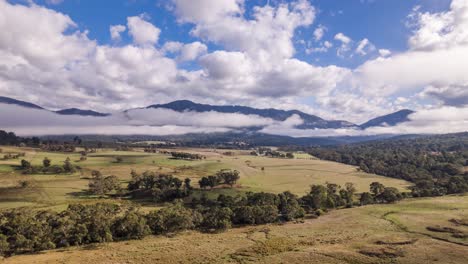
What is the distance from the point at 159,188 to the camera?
155875 mm

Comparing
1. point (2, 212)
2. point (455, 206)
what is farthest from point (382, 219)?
point (2, 212)

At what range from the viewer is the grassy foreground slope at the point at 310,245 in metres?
72.1

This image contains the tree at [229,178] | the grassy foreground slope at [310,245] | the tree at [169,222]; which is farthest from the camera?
the tree at [229,178]

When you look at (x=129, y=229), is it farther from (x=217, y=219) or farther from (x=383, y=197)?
(x=383, y=197)

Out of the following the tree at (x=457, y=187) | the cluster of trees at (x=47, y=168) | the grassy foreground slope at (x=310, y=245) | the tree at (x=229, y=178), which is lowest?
the grassy foreground slope at (x=310, y=245)

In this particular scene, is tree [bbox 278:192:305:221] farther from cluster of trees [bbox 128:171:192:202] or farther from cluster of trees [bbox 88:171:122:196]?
cluster of trees [bbox 88:171:122:196]

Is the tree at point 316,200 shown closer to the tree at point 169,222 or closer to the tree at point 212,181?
the tree at point 212,181

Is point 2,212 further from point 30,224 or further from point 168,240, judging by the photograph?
point 168,240

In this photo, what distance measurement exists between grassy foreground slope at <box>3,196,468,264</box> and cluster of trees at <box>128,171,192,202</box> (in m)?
53.7

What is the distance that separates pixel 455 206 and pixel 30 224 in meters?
141

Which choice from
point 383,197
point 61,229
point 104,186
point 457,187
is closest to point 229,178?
point 104,186

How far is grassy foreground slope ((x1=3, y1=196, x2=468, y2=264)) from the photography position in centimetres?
7206

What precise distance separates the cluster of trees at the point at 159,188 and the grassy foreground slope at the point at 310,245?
176ft

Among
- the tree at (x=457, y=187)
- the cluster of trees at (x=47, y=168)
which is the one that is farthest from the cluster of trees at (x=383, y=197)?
the cluster of trees at (x=47, y=168)
